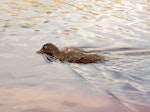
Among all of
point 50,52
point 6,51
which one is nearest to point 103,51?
point 50,52

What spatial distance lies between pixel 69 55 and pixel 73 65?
422mm

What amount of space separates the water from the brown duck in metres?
0.18

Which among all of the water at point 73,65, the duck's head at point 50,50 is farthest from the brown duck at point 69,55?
the water at point 73,65

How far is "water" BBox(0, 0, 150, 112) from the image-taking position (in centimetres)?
530

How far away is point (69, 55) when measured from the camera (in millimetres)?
7531

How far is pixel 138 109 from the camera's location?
518cm

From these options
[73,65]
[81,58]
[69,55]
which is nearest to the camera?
[73,65]

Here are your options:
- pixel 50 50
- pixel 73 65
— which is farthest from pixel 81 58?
pixel 50 50

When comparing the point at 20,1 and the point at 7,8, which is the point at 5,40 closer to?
the point at 7,8

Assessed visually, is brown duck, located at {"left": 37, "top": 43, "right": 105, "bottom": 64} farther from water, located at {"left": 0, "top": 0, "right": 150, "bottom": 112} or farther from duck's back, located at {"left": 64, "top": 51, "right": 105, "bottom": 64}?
water, located at {"left": 0, "top": 0, "right": 150, "bottom": 112}

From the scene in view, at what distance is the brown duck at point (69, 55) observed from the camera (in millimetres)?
7383

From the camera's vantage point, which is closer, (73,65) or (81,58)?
(73,65)

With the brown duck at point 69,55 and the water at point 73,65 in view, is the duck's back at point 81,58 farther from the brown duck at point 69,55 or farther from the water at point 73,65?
the water at point 73,65

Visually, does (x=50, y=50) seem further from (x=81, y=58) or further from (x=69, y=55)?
(x=81, y=58)
